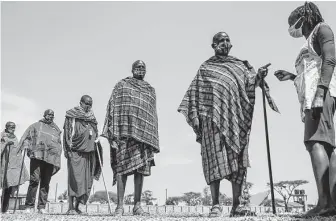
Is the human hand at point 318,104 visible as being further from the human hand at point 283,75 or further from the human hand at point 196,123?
the human hand at point 196,123

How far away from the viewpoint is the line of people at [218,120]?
13.0ft

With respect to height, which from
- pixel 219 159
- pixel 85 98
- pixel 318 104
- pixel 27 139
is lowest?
pixel 219 159

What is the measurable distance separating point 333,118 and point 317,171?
0.60m

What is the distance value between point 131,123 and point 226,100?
173cm

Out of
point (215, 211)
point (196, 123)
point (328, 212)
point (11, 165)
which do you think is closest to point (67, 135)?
point (11, 165)

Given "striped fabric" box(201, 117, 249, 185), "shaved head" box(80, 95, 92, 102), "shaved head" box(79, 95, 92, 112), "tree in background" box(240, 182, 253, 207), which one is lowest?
"tree in background" box(240, 182, 253, 207)

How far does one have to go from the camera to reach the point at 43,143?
9578 millimetres

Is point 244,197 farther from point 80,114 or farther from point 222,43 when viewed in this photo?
point 80,114

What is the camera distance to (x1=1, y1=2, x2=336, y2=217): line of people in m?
3.96

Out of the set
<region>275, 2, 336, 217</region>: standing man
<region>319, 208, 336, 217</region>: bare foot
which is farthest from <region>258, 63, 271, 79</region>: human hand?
<region>319, 208, 336, 217</region>: bare foot

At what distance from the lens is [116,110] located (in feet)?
21.2

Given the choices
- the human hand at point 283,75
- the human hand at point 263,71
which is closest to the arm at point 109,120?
the human hand at point 263,71

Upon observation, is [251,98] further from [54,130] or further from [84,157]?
[54,130]

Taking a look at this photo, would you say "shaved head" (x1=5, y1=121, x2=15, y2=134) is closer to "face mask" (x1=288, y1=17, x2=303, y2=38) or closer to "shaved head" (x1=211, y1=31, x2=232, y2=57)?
"shaved head" (x1=211, y1=31, x2=232, y2=57)
